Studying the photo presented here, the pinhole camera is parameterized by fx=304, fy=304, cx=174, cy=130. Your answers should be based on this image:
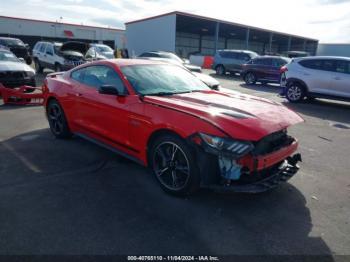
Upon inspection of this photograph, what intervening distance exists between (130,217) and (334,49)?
58.6m

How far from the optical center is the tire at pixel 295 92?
36.6ft

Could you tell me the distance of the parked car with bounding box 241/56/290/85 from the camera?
17.1 m

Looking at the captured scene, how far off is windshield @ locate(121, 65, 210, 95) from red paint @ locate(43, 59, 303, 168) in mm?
138

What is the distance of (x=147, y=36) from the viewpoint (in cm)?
3719

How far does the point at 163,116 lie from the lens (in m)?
3.63

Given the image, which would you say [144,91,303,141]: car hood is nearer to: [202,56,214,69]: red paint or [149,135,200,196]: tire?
[149,135,200,196]: tire

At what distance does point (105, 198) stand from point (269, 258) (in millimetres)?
1979

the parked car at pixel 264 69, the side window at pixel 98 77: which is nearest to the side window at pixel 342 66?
the parked car at pixel 264 69

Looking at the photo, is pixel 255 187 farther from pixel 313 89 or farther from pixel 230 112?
pixel 313 89

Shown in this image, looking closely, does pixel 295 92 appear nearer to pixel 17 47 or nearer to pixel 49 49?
pixel 49 49

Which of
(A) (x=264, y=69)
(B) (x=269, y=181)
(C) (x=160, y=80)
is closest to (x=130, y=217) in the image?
(B) (x=269, y=181)

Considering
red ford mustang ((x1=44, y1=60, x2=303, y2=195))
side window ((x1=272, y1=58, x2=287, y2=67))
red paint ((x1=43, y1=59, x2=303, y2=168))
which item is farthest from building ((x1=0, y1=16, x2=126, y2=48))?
red ford mustang ((x1=44, y1=60, x2=303, y2=195))

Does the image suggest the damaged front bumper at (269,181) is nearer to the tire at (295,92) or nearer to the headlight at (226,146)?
the headlight at (226,146)

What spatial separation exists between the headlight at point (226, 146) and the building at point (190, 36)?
29523 mm
